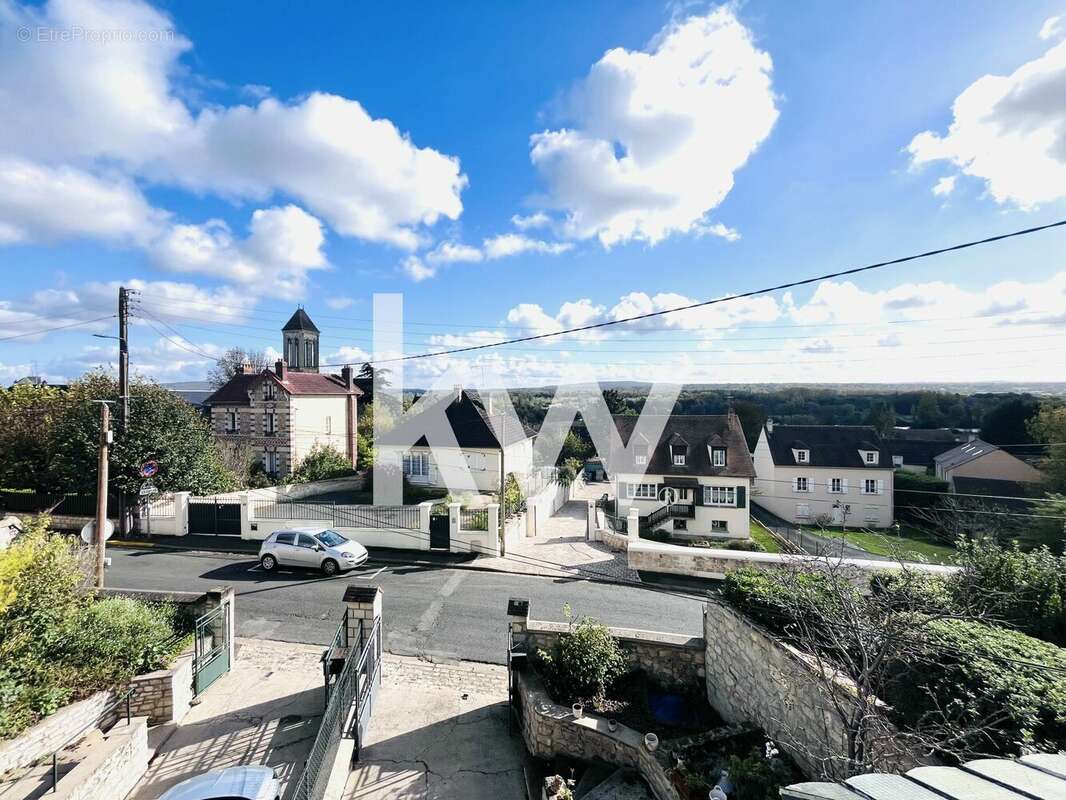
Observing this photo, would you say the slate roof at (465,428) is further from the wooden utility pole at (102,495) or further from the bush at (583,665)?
the bush at (583,665)

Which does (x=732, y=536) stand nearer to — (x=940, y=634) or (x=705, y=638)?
(x=705, y=638)

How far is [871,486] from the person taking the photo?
3391cm

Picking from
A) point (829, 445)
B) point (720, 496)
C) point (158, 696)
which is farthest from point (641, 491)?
point (158, 696)

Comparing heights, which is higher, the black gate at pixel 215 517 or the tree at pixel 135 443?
the tree at pixel 135 443

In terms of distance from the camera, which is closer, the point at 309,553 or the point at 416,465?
the point at 309,553

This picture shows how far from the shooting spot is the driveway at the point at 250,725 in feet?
20.8

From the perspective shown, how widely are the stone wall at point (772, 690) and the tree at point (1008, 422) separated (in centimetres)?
4857

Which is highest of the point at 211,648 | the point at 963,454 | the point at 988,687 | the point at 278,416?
the point at 278,416

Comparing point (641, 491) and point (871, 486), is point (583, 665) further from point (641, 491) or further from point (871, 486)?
point (871, 486)

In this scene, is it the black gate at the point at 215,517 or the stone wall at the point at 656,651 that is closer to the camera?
the stone wall at the point at 656,651

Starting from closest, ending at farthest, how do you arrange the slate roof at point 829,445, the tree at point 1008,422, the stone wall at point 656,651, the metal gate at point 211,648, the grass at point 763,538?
the stone wall at point 656,651, the metal gate at point 211,648, the grass at point 763,538, the slate roof at point 829,445, the tree at point 1008,422

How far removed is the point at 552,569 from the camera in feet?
50.2

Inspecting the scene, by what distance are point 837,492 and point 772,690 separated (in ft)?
111

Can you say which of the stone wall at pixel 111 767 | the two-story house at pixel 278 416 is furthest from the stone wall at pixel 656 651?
the two-story house at pixel 278 416
